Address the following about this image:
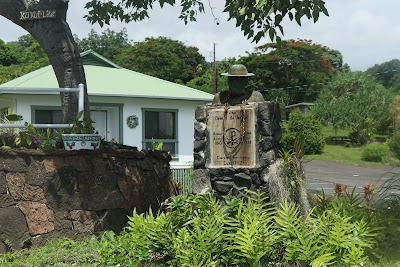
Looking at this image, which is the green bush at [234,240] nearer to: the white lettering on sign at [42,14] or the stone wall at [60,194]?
the stone wall at [60,194]

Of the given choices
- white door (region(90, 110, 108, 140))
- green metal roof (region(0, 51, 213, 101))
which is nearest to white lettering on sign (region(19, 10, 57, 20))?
green metal roof (region(0, 51, 213, 101))

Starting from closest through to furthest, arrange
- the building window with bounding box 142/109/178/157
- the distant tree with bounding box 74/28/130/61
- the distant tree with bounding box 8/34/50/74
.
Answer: the building window with bounding box 142/109/178/157 → the distant tree with bounding box 8/34/50/74 → the distant tree with bounding box 74/28/130/61

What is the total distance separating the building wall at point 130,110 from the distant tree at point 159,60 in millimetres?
23188

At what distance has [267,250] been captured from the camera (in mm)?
5672

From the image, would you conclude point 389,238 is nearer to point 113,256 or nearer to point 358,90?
point 113,256

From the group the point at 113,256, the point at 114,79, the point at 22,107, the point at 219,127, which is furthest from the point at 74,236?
the point at 114,79

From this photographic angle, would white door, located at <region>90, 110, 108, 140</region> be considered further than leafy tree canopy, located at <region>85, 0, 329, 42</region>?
Yes

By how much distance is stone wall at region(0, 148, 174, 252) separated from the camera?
7449 mm

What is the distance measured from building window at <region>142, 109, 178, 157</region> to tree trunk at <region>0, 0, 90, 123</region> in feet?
29.3

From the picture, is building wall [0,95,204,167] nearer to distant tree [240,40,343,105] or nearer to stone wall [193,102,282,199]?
stone wall [193,102,282,199]

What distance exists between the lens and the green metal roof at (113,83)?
1631cm

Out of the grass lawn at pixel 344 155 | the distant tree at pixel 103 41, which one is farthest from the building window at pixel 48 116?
the distant tree at pixel 103 41

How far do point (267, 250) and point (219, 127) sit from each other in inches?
88.8

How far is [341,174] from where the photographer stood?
25.1 meters
